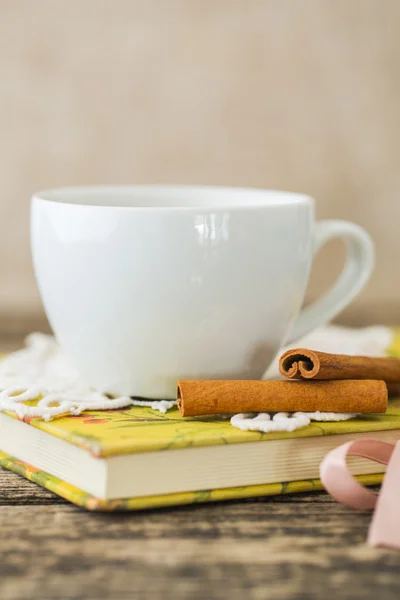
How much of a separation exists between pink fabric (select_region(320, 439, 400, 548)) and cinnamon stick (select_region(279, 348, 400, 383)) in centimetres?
9

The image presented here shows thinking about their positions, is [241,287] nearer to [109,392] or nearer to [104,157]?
[109,392]

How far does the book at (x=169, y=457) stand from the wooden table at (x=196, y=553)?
14 millimetres

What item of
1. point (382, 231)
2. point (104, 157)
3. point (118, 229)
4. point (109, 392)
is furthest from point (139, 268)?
point (382, 231)

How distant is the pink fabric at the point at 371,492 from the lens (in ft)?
2.01

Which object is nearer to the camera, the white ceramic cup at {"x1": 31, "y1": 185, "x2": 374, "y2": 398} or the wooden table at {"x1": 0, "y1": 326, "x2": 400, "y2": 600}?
the wooden table at {"x1": 0, "y1": 326, "x2": 400, "y2": 600}

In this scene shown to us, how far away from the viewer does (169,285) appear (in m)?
0.79

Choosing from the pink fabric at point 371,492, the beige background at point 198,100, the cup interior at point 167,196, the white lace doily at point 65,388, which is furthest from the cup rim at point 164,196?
the beige background at point 198,100

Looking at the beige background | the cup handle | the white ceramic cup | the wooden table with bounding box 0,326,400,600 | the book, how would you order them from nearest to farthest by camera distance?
the wooden table with bounding box 0,326,400,600, the book, the white ceramic cup, the cup handle, the beige background

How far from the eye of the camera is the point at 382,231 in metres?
1.85

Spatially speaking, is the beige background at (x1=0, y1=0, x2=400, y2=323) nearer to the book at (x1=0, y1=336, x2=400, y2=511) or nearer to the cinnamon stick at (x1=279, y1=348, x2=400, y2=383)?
the cinnamon stick at (x1=279, y1=348, x2=400, y2=383)

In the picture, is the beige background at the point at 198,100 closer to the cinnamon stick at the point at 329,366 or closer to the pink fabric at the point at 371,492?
the cinnamon stick at the point at 329,366

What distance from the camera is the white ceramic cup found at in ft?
2.58

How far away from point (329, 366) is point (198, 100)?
1109 mm

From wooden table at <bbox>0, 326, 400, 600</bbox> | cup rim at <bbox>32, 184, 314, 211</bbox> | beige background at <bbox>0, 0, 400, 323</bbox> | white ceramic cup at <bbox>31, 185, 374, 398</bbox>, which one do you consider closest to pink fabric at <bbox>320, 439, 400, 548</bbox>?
wooden table at <bbox>0, 326, 400, 600</bbox>
